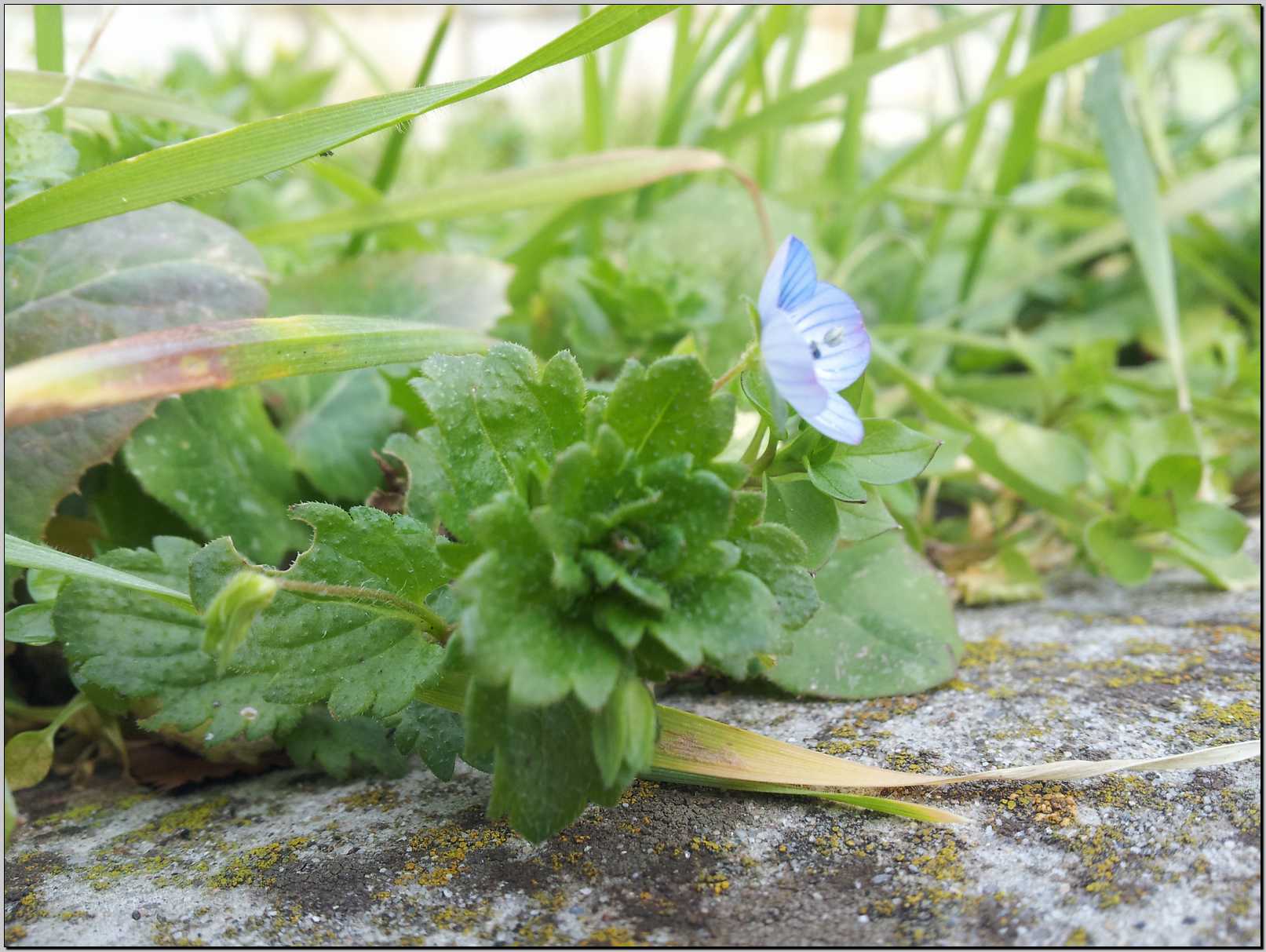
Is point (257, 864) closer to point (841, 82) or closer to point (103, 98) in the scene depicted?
point (103, 98)

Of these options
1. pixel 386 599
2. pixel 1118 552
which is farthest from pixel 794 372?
pixel 1118 552

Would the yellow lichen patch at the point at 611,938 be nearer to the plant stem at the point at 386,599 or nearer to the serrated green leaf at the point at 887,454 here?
the plant stem at the point at 386,599

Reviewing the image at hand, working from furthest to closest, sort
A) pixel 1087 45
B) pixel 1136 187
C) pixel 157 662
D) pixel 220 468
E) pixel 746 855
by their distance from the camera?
pixel 1136 187, pixel 1087 45, pixel 220 468, pixel 157 662, pixel 746 855

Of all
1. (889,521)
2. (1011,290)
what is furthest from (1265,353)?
(889,521)

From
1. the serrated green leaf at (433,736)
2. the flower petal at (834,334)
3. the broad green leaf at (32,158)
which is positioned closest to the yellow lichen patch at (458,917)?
the serrated green leaf at (433,736)

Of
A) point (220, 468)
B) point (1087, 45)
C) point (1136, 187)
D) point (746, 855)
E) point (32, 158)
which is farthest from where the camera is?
point (1136, 187)

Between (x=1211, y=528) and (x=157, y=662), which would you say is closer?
(x=157, y=662)
